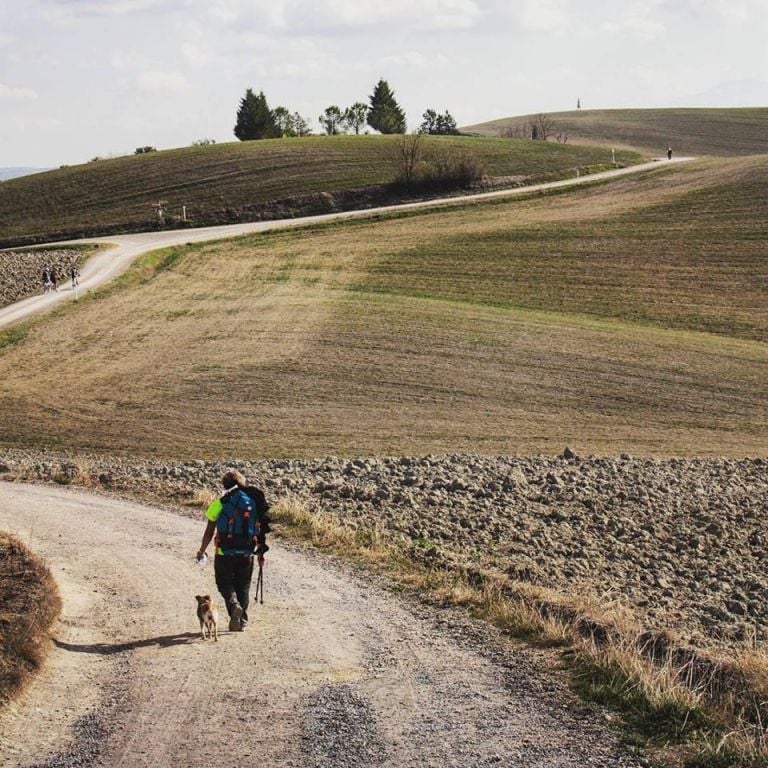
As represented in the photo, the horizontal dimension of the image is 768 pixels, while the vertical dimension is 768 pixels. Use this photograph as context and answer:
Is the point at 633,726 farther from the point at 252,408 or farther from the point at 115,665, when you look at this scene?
the point at 252,408

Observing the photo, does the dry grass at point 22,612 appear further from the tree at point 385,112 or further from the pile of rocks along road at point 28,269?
the tree at point 385,112

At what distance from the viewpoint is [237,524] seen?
12.1m

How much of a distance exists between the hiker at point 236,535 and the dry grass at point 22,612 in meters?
1.85

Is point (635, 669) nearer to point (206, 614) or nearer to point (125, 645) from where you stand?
point (206, 614)

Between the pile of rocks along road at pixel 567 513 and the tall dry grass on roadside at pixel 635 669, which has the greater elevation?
the tall dry grass on roadside at pixel 635 669

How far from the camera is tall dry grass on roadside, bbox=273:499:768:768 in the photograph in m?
8.79

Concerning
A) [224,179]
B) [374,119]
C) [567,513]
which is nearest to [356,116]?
[374,119]

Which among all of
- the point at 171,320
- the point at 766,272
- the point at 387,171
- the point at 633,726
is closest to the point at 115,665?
the point at 633,726

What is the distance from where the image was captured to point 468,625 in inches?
489

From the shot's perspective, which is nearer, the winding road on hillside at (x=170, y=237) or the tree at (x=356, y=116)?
the winding road on hillside at (x=170, y=237)

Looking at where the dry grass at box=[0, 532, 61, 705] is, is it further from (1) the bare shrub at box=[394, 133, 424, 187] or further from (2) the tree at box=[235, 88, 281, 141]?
(2) the tree at box=[235, 88, 281, 141]

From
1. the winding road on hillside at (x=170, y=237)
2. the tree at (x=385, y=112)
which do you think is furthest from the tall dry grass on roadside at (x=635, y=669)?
the tree at (x=385, y=112)

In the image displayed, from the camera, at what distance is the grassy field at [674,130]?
121000 mm

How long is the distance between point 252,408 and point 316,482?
455 inches
